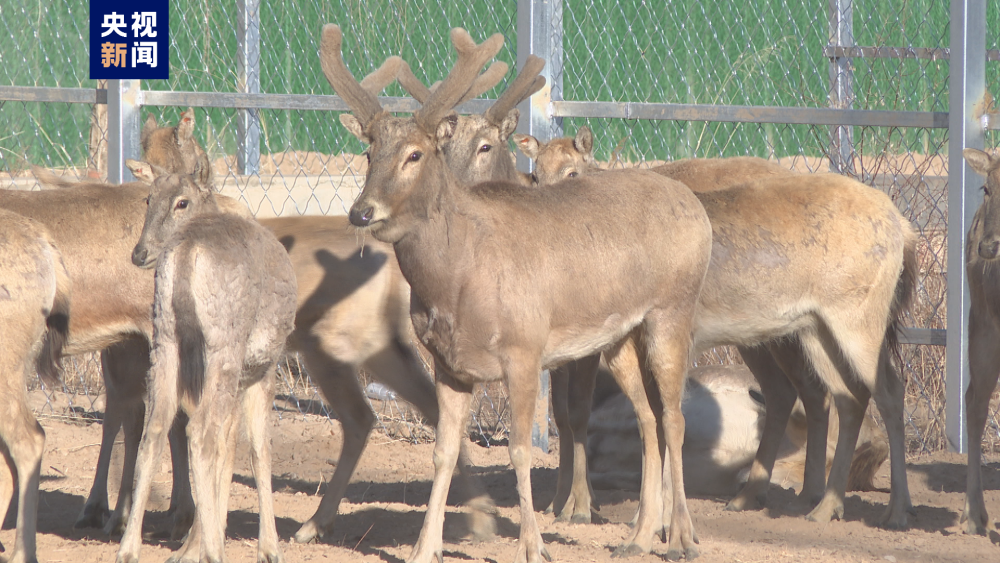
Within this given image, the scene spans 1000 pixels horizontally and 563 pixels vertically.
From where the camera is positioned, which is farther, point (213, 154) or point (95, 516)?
point (213, 154)

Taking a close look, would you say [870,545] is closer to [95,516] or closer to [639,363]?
[639,363]

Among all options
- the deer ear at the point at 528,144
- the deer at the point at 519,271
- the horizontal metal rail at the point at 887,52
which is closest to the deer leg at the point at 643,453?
the deer at the point at 519,271

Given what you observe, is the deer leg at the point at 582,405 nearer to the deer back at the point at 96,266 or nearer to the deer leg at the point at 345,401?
the deer leg at the point at 345,401

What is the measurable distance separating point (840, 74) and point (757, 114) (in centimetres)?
175

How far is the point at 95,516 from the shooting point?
21.8ft

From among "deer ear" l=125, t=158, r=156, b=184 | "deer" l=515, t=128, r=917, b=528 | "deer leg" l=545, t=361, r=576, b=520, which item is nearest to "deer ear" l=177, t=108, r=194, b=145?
"deer ear" l=125, t=158, r=156, b=184

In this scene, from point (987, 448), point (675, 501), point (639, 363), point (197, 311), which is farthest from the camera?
point (987, 448)

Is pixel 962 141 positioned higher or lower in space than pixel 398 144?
higher

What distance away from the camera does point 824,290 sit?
6562 mm

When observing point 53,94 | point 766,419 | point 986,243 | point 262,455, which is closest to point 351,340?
point 262,455

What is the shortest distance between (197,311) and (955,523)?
4.12 metres

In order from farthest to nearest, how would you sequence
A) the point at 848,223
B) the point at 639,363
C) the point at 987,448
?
the point at 987,448 → the point at 848,223 → the point at 639,363

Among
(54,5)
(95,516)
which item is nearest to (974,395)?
(95,516)

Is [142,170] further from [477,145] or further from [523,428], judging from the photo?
[523,428]
